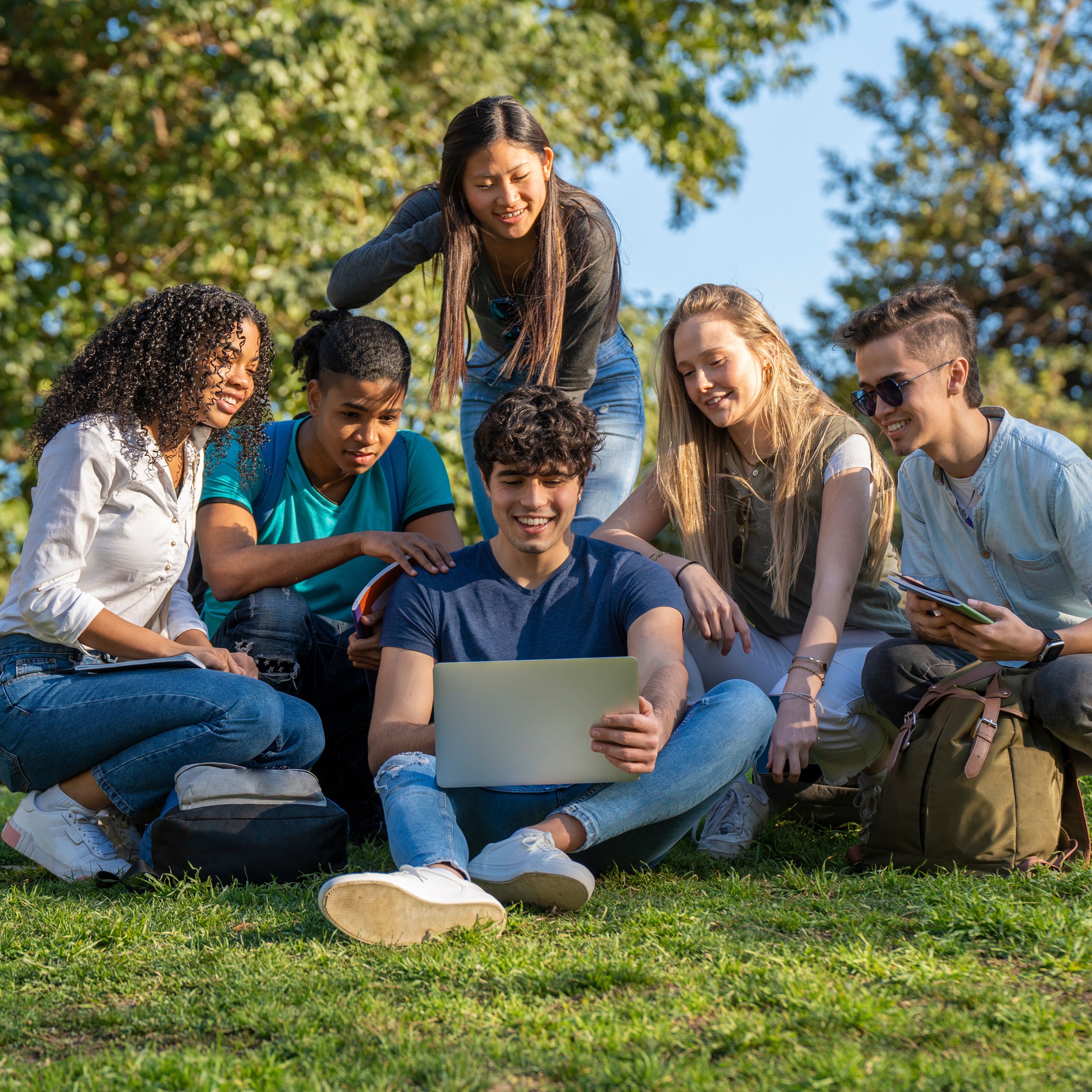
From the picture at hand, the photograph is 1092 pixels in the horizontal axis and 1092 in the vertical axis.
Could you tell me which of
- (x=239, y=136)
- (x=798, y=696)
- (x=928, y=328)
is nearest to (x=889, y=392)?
(x=928, y=328)

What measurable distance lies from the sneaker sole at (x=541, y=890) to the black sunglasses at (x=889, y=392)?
180 centimetres

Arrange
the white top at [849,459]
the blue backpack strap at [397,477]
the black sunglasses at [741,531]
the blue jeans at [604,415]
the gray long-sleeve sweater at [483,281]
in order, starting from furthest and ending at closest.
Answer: the blue jeans at [604,415] < the blue backpack strap at [397,477] < the gray long-sleeve sweater at [483,281] < the black sunglasses at [741,531] < the white top at [849,459]

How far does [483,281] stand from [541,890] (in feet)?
7.95

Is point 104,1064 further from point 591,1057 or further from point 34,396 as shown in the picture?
point 34,396

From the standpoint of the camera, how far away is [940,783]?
10.4 feet

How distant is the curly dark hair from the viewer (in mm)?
3615

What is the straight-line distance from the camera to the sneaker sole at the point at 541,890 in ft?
9.12

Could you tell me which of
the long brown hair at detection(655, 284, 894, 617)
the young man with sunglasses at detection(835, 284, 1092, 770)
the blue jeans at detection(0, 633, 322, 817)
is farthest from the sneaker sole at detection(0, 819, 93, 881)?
the young man with sunglasses at detection(835, 284, 1092, 770)

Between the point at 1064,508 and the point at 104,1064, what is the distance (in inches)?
113

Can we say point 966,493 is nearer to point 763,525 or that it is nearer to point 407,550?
point 763,525

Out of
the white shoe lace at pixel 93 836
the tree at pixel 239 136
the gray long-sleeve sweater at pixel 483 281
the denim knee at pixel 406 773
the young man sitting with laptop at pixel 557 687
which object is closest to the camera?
the young man sitting with laptop at pixel 557 687

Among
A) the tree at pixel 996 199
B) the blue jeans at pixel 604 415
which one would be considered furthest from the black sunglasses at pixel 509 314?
the tree at pixel 996 199

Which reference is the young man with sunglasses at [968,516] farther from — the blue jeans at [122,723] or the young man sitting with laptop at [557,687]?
the blue jeans at [122,723]

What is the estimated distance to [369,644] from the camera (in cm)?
359
